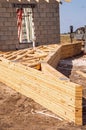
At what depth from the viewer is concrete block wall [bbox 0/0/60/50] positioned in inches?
747

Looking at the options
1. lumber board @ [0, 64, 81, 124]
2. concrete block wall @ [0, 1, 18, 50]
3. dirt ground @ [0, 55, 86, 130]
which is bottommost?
dirt ground @ [0, 55, 86, 130]

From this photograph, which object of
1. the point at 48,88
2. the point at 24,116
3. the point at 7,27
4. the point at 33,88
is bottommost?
the point at 24,116

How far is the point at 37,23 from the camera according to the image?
65.2 ft

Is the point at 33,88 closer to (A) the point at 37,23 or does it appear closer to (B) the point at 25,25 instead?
(A) the point at 37,23

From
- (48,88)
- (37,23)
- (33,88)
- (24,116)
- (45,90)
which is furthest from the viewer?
(37,23)

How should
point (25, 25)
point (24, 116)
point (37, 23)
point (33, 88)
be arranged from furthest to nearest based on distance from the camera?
1. point (25, 25)
2. point (37, 23)
3. point (33, 88)
4. point (24, 116)

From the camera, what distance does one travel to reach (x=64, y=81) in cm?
710

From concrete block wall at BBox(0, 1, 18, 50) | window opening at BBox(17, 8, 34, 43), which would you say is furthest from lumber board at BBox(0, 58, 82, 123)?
window opening at BBox(17, 8, 34, 43)

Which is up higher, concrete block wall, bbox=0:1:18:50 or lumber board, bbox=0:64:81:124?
concrete block wall, bbox=0:1:18:50

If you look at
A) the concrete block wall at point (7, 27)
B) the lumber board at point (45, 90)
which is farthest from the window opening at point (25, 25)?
the lumber board at point (45, 90)

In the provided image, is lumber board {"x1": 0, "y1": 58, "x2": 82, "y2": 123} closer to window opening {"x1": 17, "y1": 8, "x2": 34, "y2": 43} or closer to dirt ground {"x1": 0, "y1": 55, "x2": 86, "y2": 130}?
dirt ground {"x1": 0, "y1": 55, "x2": 86, "y2": 130}

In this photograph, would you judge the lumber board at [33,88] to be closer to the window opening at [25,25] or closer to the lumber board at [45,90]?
the lumber board at [45,90]

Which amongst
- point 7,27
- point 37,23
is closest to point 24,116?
point 7,27

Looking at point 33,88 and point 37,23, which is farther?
point 37,23
